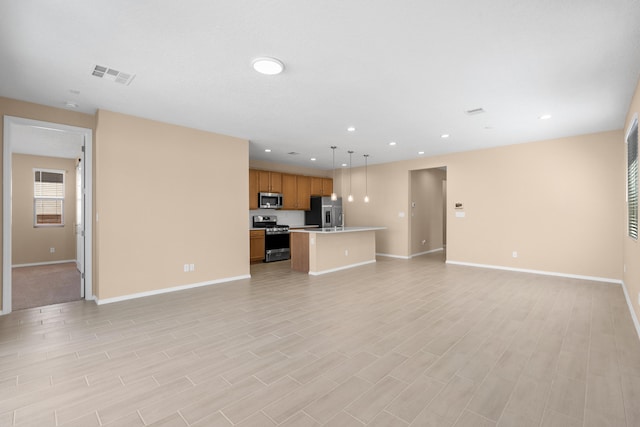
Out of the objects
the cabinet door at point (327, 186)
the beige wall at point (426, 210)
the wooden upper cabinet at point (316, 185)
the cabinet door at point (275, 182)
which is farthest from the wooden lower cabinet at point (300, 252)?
the beige wall at point (426, 210)

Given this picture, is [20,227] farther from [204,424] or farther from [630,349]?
[630,349]

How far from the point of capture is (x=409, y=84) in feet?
10.9

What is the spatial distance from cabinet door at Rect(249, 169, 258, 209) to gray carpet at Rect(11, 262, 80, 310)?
3.90m

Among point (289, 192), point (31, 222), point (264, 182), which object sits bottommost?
point (31, 222)

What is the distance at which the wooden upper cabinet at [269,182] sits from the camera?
779 centimetres

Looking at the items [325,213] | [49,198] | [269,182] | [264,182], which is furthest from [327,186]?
[49,198]

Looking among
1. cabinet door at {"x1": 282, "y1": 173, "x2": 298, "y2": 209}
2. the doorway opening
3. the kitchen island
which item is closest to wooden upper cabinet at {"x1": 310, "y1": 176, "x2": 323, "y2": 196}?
cabinet door at {"x1": 282, "y1": 173, "x2": 298, "y2": 209}

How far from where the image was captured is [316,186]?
9.30 m

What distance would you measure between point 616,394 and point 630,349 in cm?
105

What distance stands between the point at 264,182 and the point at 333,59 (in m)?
5.35

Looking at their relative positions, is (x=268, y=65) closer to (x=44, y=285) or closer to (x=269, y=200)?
(x=269, y=200)

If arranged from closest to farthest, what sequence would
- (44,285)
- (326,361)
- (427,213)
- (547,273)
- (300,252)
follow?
(326,361), (44,285), (547,273), (300,252), (427,213)

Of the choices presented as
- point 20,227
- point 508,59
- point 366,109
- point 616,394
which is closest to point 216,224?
point 366,109

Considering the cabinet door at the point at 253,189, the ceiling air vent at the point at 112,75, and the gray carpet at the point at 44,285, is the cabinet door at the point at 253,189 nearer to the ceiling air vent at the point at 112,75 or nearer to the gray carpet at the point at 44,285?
the gray carpet at the point at 44,285
